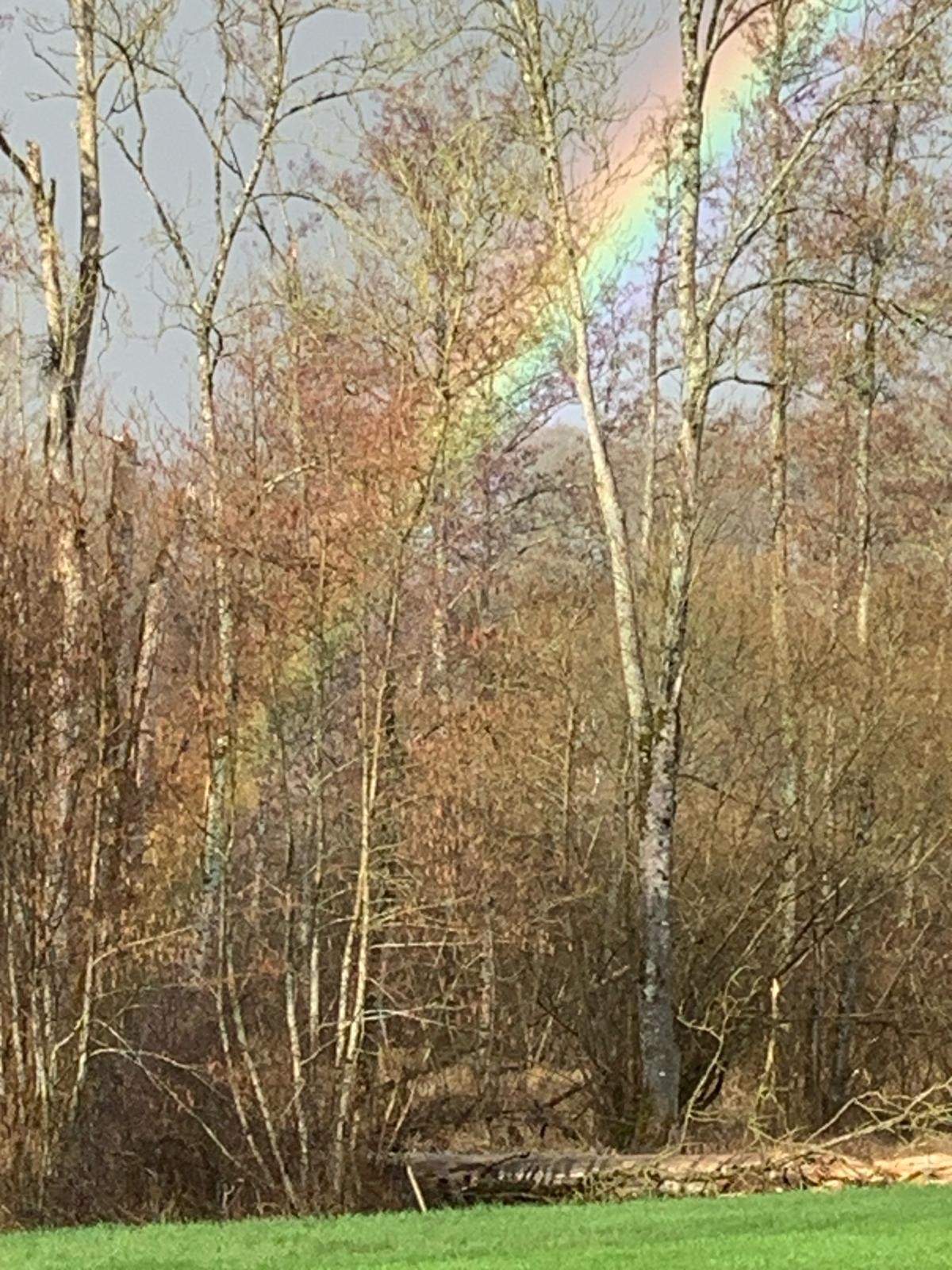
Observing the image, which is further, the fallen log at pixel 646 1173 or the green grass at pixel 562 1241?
the fallen log at pixel 646 1173

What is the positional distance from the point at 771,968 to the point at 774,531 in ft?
21.7

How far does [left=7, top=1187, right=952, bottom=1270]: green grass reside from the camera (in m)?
6.58

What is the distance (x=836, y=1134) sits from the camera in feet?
49.2

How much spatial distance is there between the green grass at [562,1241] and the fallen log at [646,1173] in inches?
82.8

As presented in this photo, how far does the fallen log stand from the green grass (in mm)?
2102

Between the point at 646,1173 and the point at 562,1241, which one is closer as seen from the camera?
the point at 562,1241

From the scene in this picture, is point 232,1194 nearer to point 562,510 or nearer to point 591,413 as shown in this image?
point 591,413

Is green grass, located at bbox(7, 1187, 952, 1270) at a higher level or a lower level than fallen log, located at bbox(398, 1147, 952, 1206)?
higher

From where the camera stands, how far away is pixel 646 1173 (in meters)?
11.5

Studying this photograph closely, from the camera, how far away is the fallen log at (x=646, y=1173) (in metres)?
11.1

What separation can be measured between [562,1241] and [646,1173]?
4360mm

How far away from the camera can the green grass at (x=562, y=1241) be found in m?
6.58

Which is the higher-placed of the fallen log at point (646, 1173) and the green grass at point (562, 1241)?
the green grass at point (562, 1241)

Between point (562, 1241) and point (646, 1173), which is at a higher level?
point (562, 1241)
